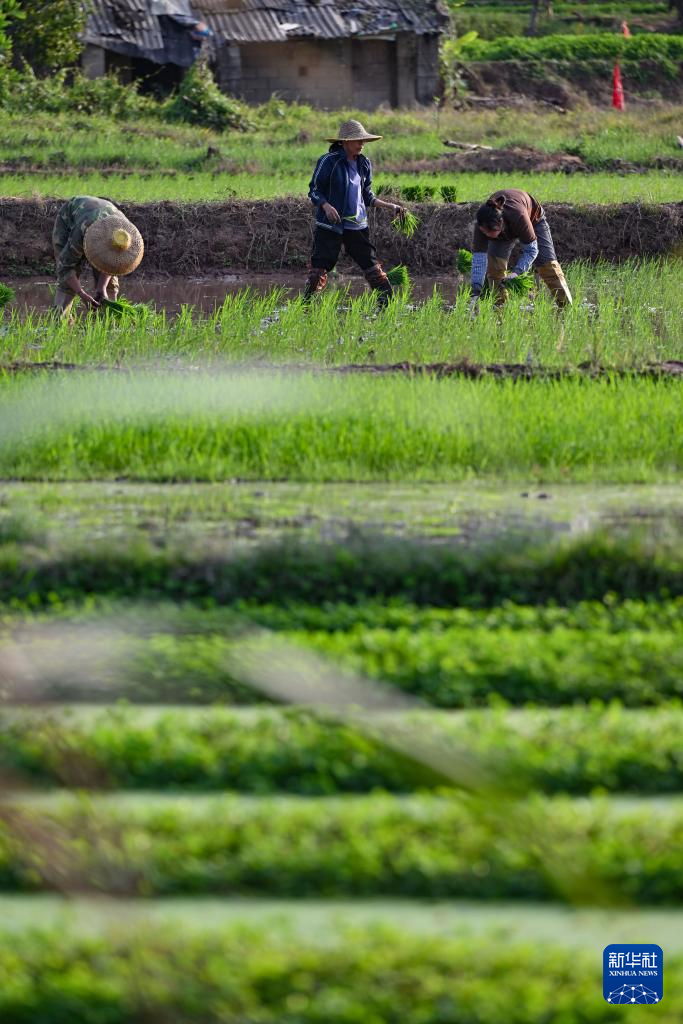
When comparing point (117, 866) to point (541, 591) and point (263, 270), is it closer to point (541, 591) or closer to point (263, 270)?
point (541, 591)

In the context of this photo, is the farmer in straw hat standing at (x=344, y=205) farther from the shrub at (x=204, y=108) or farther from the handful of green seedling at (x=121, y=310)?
the shrub at (x=204, y=108)

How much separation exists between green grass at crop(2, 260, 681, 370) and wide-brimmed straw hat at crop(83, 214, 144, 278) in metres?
0.30

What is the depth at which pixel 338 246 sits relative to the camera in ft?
32.2

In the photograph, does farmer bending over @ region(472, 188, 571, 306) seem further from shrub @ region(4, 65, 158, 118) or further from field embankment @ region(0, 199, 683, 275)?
shrub @ region(4, 65, 158, 118)

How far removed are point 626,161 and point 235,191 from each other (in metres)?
5.59

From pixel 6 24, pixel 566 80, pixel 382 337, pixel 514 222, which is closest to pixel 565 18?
pixel 566 80

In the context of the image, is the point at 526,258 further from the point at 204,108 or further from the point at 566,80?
the point at 566,80

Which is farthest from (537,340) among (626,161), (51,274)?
(626,161)

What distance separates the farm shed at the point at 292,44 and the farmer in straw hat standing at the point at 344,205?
15729mm

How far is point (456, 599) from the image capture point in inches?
181

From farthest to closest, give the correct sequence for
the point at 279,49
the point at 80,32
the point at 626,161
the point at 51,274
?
the point at 279,49 < the point at 80,32 < the point at 626,161 < the point at 51,274

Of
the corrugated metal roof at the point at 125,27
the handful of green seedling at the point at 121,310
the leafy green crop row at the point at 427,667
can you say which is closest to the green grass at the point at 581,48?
the corrugated metal roof at the point at 125,27

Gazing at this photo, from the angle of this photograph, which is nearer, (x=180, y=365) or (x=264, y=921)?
(x=264, y=921)

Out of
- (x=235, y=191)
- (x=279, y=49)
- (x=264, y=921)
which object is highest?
(x=279, y=49)
